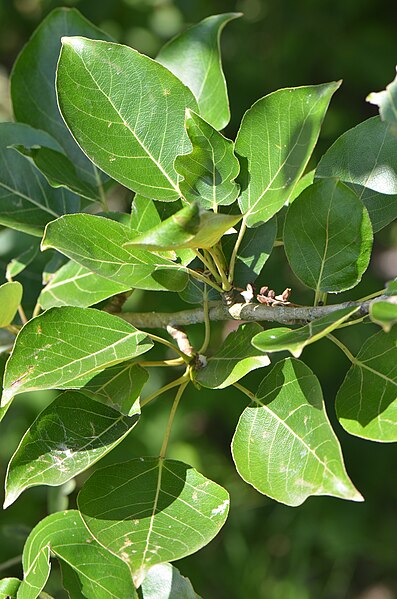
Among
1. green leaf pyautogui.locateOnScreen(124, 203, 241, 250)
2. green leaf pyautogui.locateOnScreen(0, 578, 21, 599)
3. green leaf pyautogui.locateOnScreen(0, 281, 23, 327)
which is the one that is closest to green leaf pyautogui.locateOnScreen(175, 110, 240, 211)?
green leaf pyautogui.locateOnScreen(124, 203, 241, 250)

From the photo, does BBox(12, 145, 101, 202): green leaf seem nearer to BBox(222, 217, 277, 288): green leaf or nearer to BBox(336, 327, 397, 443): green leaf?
BBox(222, 217, 277, 288): green leaf

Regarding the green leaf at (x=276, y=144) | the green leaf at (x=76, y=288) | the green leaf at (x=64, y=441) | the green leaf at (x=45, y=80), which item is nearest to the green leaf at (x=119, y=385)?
the green leaf at (x=64, y=441)

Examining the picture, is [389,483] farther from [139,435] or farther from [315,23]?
[315,23]

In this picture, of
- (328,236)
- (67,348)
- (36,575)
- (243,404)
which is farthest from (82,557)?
(243,404)

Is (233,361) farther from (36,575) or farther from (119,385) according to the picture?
(36,575)

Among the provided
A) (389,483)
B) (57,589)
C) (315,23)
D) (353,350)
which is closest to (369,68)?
(315,23)

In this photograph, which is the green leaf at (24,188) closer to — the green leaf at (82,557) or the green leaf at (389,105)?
the green leaf at (82,557)
